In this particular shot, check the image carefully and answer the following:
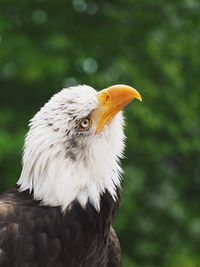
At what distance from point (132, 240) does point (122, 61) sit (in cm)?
241

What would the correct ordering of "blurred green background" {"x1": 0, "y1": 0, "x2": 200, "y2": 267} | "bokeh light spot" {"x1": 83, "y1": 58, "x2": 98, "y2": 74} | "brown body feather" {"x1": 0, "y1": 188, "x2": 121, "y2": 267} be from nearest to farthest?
"brown body feather" {"x1": 0, "y1": 188, "x2": 121, "y2": 267} → "blurred green background" {"x1": 0, "y1": 0, "x2": 200, "y2": 267} → "bokeh light spot" {"x1": 83, "y1": 58, "x2": 98, "y2": 74}

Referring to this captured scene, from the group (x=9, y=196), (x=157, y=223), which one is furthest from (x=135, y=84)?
(x=9, y=196)

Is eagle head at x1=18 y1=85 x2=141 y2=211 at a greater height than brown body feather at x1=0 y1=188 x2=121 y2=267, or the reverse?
eagle head at x1=18 y1=85 x2=141 y2=211

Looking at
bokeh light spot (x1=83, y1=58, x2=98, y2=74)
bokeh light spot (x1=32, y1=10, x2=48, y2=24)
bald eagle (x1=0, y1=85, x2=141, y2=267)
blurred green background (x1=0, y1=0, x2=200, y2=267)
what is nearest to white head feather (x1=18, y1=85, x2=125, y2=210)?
bald eagle (x1=0, y1=85, x2=141, y2=267)

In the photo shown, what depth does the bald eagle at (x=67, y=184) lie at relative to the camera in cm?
540

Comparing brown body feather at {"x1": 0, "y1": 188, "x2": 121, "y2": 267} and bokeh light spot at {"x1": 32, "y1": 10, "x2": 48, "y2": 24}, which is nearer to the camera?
brown body feather at {"x1": 0, "y1": 188, "x2": 121, "y2": 267}

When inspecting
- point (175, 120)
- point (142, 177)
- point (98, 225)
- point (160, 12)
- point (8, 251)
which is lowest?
point (8, 251)

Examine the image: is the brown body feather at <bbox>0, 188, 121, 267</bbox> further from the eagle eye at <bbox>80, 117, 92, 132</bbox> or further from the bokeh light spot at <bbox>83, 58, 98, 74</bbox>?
the bokeh light spot at <bbox>83, 58, 98, 74</bbox>

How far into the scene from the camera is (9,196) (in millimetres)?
5633

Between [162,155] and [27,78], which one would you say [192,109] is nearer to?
[162,155]

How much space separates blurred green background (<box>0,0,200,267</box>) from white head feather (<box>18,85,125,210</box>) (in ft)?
16.9

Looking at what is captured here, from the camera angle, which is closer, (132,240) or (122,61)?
(122,61)

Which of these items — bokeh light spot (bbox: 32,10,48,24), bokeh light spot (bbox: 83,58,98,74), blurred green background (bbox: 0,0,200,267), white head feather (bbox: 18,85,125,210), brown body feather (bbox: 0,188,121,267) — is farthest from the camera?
bokeh light spot (bbox: 32,10,48,24)

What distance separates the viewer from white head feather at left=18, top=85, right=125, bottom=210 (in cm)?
549
